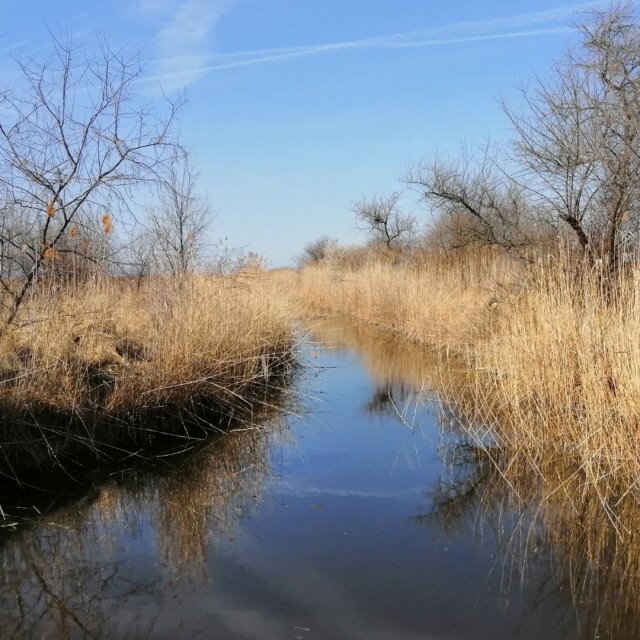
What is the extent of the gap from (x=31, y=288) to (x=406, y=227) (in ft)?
74.3

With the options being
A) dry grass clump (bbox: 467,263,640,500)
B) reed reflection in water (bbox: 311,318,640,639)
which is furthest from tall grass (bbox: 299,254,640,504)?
reed reflection in water (bbox: 311,318,640,639)

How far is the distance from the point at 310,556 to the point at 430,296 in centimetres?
929

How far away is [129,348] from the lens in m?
6.42

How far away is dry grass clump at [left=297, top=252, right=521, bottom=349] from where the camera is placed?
1016 cm

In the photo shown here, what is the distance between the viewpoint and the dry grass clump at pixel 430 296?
33.3 ft

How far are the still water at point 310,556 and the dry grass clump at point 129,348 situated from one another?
2.30 ft

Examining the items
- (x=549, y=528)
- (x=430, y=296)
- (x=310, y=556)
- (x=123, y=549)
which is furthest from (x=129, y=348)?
(x=430, y=296)

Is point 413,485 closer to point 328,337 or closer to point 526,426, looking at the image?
point 526,426

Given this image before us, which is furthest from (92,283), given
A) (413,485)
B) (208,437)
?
(413,485)

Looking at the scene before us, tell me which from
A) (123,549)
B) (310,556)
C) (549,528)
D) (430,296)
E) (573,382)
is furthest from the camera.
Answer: (430,296)

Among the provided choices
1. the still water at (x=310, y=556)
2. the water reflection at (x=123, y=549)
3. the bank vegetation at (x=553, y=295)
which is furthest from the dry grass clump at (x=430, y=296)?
the water reflection at (x=123, y=549)

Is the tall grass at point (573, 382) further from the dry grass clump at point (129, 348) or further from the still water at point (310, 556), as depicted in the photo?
the dry grass clump at point (129, 348)

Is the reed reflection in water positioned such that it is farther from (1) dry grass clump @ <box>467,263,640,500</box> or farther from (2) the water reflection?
(2) the water reflection

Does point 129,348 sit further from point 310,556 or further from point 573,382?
point 573,382
